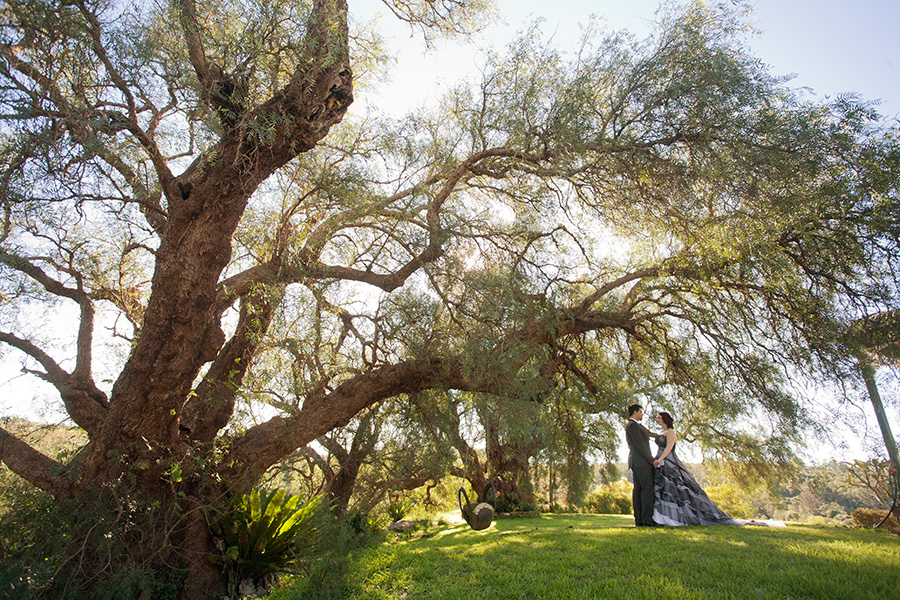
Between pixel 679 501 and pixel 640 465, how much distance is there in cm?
72

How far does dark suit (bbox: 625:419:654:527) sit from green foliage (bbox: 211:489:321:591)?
14.4 ft

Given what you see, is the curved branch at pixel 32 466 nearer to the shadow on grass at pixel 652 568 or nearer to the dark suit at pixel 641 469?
the shadow on grass at pixel 652 568

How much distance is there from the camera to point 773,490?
9.17m

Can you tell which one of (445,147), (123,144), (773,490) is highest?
(445,147)

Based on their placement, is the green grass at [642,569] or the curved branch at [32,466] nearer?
the green grass at [642,569]

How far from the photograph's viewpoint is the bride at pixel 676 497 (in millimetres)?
5984

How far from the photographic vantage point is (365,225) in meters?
5.61

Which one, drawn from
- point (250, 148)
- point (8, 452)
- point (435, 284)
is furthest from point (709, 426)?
point (8, 452)

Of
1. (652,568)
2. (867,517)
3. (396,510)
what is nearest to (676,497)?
(652,568)

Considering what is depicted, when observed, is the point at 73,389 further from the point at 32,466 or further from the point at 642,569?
the point at 642,569

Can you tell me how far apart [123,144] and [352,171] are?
217 cm

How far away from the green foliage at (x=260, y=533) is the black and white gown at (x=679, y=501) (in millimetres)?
4686

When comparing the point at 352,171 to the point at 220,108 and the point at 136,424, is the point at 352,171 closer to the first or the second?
the point at 220,108

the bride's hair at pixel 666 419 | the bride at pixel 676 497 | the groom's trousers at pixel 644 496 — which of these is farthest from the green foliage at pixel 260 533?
the bride's hair at pixel 666 419
